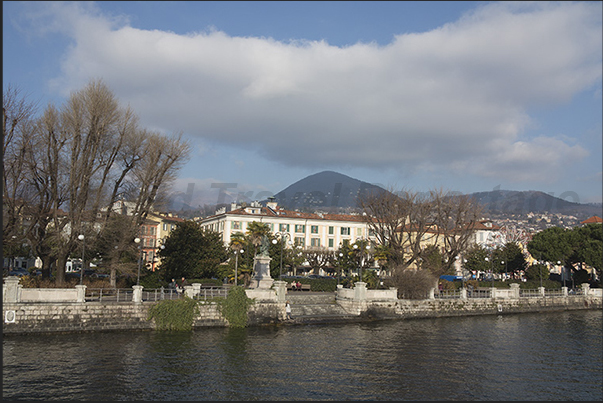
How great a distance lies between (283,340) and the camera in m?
26.0

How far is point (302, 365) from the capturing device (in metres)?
20.6

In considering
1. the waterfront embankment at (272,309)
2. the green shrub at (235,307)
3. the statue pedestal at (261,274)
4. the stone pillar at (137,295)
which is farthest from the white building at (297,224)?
the stone pillar at (137,295)

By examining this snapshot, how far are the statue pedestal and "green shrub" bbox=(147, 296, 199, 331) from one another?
7.54m

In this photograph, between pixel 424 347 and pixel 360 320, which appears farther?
pixel 360 320

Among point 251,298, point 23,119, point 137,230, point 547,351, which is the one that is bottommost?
point 547,351

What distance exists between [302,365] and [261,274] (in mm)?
15531

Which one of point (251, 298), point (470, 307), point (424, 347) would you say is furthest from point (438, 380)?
point (470, 307)

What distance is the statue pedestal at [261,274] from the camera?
35.2 meters

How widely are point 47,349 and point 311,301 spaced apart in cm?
1933

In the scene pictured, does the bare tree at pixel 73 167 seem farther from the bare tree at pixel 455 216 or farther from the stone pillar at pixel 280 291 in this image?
the bare tree at pixel 455 216

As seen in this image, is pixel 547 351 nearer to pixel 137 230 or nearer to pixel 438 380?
pixel 438 380

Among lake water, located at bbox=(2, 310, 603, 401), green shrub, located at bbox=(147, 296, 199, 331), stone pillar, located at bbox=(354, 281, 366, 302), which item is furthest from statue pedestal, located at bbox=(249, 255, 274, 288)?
green shrub, located at bbox=(147, 296, 199, 331)

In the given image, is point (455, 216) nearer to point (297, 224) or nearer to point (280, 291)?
point (280, 291)

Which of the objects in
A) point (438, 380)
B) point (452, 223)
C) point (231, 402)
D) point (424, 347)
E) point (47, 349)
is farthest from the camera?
point (452, 223)
